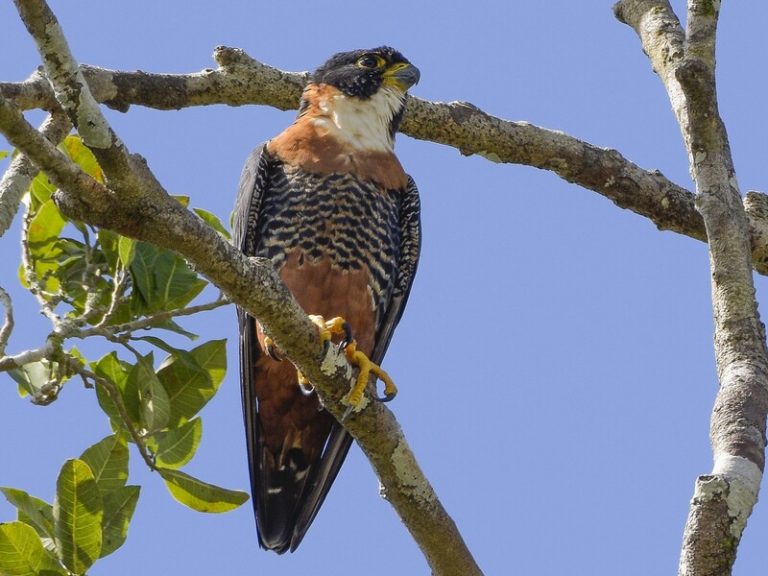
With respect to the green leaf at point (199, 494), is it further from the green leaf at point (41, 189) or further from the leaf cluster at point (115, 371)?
the green leaf at point (41, 189)

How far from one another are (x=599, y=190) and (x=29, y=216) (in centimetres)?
249

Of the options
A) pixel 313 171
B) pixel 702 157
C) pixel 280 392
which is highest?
pixel 313 171

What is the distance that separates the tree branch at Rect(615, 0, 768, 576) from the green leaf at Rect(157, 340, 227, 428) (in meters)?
1.86

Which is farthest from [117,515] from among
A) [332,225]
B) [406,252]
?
[406,252]

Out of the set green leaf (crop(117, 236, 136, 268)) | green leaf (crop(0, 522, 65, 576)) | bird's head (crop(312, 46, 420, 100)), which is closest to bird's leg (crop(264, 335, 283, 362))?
green leaf (crop(117, 236, 136, 268))

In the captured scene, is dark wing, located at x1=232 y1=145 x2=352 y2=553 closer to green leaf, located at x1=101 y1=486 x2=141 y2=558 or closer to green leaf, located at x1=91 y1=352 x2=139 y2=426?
green leaf, located at x1=91 y1=352 x2=139 y2=426

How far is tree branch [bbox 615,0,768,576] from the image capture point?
110 inches

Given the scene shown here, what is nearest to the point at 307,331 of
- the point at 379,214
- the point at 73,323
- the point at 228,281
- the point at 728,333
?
the point at 228,281

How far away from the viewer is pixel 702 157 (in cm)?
397

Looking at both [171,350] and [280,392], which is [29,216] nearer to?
[171,350]

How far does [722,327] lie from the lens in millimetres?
3527

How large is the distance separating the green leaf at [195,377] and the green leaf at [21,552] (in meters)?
0.86

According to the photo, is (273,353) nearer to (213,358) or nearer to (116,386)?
(213,358)

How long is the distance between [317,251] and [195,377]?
3.13 feet
